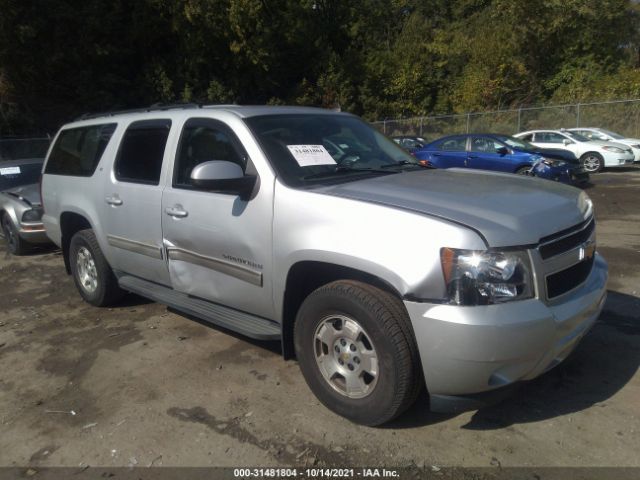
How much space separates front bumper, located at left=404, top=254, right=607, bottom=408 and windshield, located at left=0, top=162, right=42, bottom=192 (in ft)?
26.6

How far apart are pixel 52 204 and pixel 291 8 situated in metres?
27.2

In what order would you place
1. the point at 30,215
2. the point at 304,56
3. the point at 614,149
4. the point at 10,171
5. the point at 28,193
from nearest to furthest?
the point at 30,215
the point at 28,193
the point at 10,171
the point at 614,149
the point at 304,56

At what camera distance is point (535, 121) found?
26.4m

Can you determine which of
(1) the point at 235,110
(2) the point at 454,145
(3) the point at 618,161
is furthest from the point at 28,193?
(3) the point at 618,161

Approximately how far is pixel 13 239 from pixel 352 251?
274 inches

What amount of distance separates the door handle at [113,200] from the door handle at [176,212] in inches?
30.6

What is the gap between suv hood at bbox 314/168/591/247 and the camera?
2.76m

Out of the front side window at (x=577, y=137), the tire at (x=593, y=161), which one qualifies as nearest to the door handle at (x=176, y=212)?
the tire at (x=593, y=161)

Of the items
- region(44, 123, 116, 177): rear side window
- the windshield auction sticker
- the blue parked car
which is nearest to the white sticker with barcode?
region(44, 123, 116, 177): rear side window

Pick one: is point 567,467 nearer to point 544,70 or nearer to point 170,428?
point 170,428

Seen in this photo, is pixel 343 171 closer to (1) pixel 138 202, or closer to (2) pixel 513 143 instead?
(1) pixel 138 202

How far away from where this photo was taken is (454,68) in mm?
37719

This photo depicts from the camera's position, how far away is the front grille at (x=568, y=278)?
2848mm

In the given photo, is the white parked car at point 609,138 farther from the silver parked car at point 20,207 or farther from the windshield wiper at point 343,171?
the windshield wiper at point 343,171
